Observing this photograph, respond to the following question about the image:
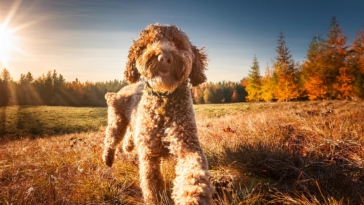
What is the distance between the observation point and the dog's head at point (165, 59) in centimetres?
335

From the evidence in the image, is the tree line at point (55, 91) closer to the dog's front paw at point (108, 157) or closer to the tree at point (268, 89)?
the tree at point (268, 89)

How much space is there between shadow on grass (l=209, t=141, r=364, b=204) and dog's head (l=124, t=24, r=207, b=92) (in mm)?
1371

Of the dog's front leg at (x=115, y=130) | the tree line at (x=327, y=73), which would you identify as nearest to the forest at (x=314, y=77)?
the tree line at (x=327, y=73)

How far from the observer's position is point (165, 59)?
3262 millimetres

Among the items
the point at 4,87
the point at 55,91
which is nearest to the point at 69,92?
the point at 55,91

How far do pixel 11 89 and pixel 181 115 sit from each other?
69776 millimetres

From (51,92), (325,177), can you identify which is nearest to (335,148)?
(325,177)

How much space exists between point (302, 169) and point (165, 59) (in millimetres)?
2255

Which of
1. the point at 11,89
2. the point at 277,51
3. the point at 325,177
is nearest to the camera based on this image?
the point at 325,177

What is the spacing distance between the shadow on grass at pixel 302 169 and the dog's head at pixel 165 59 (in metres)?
1.37

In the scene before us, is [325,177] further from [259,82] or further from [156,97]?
[259,82]

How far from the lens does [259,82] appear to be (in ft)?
153

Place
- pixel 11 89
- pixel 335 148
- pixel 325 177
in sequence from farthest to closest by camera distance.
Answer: pixel 11 89 < pixel 335 148 < pixel 325 177

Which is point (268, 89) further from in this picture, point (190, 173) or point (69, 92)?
point (69, 92)
